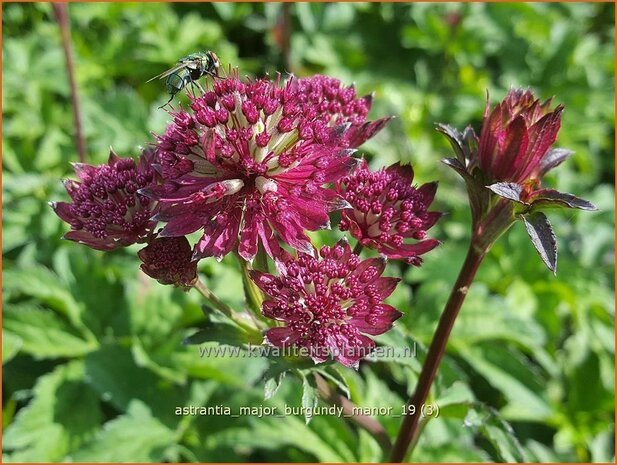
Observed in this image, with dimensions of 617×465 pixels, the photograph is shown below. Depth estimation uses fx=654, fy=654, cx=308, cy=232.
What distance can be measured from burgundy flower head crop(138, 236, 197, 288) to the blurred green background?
26.1 inches

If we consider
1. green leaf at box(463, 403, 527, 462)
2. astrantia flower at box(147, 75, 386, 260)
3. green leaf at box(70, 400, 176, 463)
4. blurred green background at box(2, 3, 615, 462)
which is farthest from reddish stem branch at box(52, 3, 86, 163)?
green leaf at box(463, 403, 527, 462)

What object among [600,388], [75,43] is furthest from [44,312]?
[600,388]

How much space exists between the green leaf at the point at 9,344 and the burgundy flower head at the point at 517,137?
208 centimetres

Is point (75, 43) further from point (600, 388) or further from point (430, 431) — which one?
point (600, 388)

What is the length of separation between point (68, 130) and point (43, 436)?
74.3 inches

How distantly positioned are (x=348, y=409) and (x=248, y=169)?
80 centimetres

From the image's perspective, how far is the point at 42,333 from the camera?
111 inches

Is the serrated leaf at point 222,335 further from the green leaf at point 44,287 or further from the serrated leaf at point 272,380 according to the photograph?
the green leaf at point 44,287

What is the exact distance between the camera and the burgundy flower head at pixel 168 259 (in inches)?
62.6

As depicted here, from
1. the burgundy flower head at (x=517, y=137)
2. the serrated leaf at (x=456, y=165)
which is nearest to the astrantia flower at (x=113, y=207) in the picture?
the serrated leaf at (x=456, y=165)

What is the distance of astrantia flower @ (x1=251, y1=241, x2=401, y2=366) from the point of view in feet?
5.12

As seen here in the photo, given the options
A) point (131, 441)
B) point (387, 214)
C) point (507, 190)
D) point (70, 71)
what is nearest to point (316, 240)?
point (131, 441)

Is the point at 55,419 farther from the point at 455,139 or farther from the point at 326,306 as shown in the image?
the point at 455,139

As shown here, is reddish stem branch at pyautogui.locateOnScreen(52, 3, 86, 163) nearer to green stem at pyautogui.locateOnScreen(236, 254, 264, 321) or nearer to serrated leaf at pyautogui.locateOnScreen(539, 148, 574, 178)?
green stem at pyautogui.locateOnScreen(236, 254, 264, 321)
